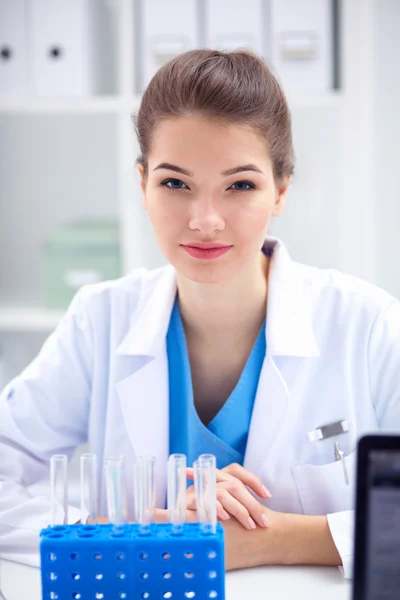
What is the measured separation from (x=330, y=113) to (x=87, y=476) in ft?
5.07

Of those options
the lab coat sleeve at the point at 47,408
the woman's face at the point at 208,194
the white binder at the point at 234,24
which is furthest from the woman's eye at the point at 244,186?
the white binder at the point at 234,24

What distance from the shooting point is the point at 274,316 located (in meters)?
1.32

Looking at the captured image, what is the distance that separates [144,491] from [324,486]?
52 cm

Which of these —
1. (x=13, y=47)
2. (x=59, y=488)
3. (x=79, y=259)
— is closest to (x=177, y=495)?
(x=59, y=488)

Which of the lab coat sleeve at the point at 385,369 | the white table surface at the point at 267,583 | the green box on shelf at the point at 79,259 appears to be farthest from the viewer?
the green box on shelf at the point at 79,259

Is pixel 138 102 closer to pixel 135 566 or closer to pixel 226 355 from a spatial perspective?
pixel 226 355

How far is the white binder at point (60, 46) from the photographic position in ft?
6.53

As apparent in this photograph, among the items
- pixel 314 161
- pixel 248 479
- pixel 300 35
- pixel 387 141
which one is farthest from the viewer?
pixel 387 141

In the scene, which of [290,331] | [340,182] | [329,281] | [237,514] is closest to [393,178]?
[340,182]

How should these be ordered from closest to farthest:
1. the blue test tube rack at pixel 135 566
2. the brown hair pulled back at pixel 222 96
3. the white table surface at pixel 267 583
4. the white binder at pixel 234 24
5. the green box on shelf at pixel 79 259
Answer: the blue test tube rack at pixel 135 566 → the white table surface at pixel 267 583 → the brown hair pulled back at pixel 222 96 → the white binder at pixel 234 24 → the green box on shelf at pixel 79 259

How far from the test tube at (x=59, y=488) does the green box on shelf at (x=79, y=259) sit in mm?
1369

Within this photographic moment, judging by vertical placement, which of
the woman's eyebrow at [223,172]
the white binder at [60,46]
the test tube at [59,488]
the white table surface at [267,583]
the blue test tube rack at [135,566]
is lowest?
the white table surface at [267,583]

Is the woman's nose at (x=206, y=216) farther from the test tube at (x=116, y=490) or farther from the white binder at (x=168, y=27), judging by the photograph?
the white binder at (x=168, y=27)

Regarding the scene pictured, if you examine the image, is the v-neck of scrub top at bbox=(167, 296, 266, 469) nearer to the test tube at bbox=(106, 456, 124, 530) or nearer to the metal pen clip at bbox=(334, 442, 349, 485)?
the metal pen clip at bbox=(334, 442, 349, 485)
